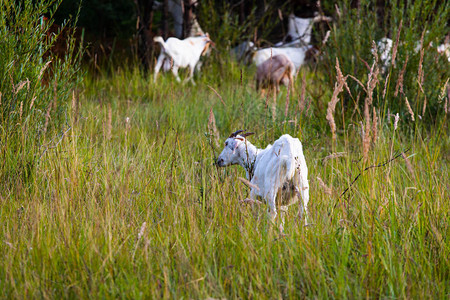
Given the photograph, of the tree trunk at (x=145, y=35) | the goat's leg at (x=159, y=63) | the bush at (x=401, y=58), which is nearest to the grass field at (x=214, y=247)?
the bush at (x=401, y=58)

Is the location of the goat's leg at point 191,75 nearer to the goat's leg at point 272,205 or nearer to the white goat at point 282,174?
the white goat at point 282,174

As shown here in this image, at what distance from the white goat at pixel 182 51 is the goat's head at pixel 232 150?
4156 millimetres

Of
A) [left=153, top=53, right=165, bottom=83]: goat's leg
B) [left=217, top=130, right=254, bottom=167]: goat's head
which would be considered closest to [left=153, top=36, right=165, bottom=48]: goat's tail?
[left=153, top=53, right=165, bottom=83]: goat's leg

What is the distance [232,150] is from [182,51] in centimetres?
446

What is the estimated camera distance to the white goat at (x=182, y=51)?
24.3 feet

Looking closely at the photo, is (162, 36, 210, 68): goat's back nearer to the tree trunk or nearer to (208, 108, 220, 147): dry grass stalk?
the tree trunk

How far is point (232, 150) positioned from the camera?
3279 millimetres

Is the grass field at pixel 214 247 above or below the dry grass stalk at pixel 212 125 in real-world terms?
below

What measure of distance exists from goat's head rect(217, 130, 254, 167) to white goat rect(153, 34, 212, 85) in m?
4.16

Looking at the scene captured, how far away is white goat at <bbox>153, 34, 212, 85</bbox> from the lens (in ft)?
24.3

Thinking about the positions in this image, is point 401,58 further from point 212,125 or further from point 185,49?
point 185,49

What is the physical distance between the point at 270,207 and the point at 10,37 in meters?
2.11

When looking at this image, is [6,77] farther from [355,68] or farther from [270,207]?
[355,68]

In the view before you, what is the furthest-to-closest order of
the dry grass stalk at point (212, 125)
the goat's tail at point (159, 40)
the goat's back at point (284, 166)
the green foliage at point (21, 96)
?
the goat's tail at point (159, 40) → the green foliage at point (21, 96) → the dry grass stalk at point (212, 125) → the goat's back at point (284, 166)
